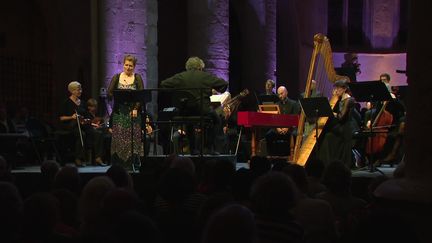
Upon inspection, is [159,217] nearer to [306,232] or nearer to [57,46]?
[306,232]

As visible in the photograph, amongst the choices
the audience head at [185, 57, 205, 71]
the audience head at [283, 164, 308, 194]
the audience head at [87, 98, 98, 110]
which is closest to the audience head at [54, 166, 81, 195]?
the audience head at [283, 164, 308, 194]

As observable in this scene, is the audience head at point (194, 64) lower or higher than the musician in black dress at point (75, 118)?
higher

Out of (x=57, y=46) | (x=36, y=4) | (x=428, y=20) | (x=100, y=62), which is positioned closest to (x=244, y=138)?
(x=100, y=62)

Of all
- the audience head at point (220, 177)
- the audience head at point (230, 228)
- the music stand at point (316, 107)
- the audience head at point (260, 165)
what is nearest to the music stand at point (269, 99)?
the music stand at point (316, 107)

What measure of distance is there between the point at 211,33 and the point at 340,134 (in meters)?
4.45

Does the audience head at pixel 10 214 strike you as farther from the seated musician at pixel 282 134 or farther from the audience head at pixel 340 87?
the seated musician at pixel 282 134


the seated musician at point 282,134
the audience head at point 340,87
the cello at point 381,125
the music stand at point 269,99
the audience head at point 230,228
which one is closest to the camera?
the audience head at point 230,228

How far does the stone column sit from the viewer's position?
2105 cm

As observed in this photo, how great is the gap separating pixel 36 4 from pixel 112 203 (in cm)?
1483

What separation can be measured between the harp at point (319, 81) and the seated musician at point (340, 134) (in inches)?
5.4

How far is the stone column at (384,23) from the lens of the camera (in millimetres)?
21047

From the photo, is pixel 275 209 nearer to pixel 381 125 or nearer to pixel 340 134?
pixel 340 134

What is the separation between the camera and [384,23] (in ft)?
69.3

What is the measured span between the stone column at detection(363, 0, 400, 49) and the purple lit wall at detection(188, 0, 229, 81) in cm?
891
